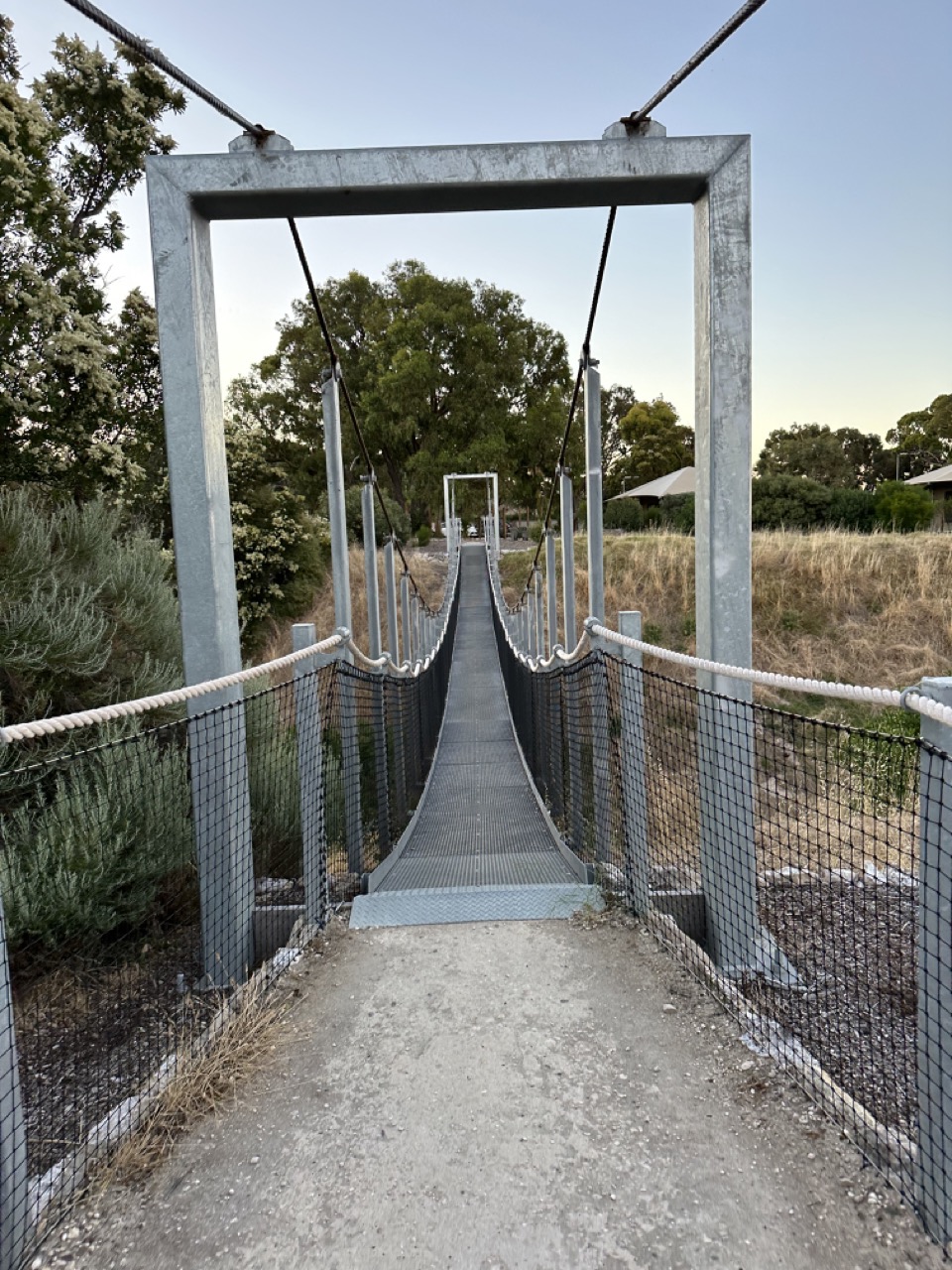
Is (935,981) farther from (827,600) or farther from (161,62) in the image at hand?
(827,600)

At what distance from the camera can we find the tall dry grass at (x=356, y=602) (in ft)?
41.4

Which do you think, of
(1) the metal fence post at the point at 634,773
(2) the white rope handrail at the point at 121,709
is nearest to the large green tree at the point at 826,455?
(1) the metal fence post at the point at 634,773

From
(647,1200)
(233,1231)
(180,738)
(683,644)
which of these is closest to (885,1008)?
(647,1200)

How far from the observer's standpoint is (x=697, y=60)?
2090mm

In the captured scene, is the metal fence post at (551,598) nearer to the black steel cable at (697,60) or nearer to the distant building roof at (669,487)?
the black steel cable at (697,60)

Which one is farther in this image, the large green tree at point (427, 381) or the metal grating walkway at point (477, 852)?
the large green tree at point (427, 381)

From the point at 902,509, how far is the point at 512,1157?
2147 cm

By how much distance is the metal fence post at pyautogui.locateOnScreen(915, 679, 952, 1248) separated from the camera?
46.1 inches

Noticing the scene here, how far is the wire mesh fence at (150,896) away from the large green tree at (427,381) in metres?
21.8

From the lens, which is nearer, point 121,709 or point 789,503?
point 121,709

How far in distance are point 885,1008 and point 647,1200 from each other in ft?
5.71

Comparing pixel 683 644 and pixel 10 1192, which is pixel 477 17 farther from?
pixel 683 644

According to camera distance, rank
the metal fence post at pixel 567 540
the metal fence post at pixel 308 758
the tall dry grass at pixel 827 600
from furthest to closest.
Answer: the tall dry grass at pixel 827 600
the metal fence post at pixel 567 540
the metal fence post at pixel 308 758

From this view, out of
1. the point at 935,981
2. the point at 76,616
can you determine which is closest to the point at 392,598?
the point at 76,616
